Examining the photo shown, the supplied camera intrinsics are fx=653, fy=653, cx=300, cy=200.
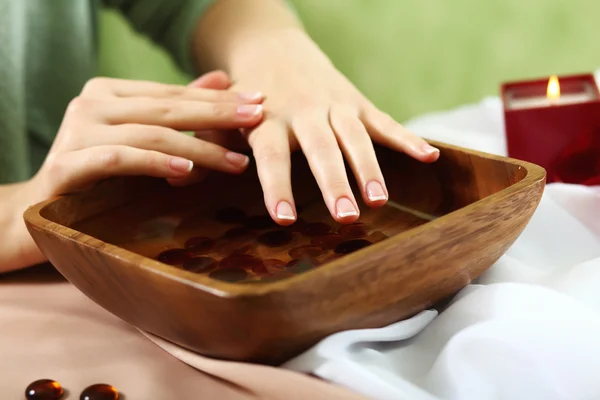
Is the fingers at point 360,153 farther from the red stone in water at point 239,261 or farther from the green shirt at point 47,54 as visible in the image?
the green shirt at point 47,54

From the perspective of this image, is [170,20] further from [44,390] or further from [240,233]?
[44,390]

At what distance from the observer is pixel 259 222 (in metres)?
0.56

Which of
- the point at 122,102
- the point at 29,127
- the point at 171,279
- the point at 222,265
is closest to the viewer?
the point at 171,279

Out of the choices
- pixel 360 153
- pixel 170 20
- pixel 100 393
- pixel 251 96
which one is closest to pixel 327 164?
pixel 360 153

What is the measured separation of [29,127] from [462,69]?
70 cm

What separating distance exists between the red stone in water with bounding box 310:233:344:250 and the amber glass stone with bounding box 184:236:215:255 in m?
0.08

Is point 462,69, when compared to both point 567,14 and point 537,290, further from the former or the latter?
point 537,290

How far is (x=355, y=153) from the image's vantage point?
1.69ft

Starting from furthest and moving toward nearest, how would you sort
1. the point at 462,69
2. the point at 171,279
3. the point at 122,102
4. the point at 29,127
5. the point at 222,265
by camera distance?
the point at 462,69, the point at 29,127, the point at 122,102, the point at 222,265, the point at 171,279

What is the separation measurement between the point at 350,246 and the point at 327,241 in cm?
2

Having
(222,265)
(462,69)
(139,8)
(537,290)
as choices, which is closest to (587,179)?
(537,290)

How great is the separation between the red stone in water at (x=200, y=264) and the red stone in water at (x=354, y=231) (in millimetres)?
105

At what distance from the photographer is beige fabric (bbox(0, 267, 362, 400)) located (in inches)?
14.3

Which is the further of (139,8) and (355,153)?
(139,8)
